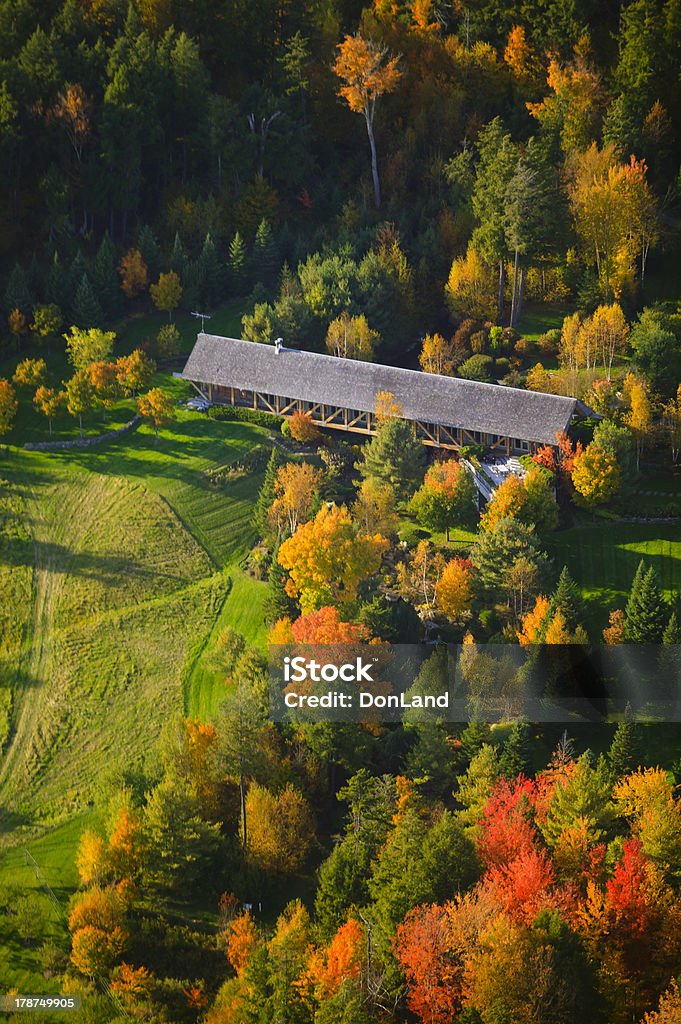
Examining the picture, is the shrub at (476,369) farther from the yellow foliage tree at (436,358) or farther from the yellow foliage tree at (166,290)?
the yellow foliage tree at (166,290)

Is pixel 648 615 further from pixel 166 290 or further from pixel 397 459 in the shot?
pixel 166 290

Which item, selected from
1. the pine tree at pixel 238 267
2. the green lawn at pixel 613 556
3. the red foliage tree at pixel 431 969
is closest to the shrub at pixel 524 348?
the green lawn at pixel 613 556

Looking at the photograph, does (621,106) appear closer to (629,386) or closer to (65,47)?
(629,386)

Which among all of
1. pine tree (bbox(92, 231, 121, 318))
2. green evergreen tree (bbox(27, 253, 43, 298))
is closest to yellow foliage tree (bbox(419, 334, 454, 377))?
pine tree (bbox(92, 231, 121, 318))

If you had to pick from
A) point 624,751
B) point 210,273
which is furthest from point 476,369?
point 624,751

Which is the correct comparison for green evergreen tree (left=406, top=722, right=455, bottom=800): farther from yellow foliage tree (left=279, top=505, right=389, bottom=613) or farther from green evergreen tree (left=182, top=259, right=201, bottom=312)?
green evergreen tree (left=182, top=259, right=201, bottom=312)

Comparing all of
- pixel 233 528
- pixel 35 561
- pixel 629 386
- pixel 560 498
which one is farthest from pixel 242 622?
pixel 629 386
